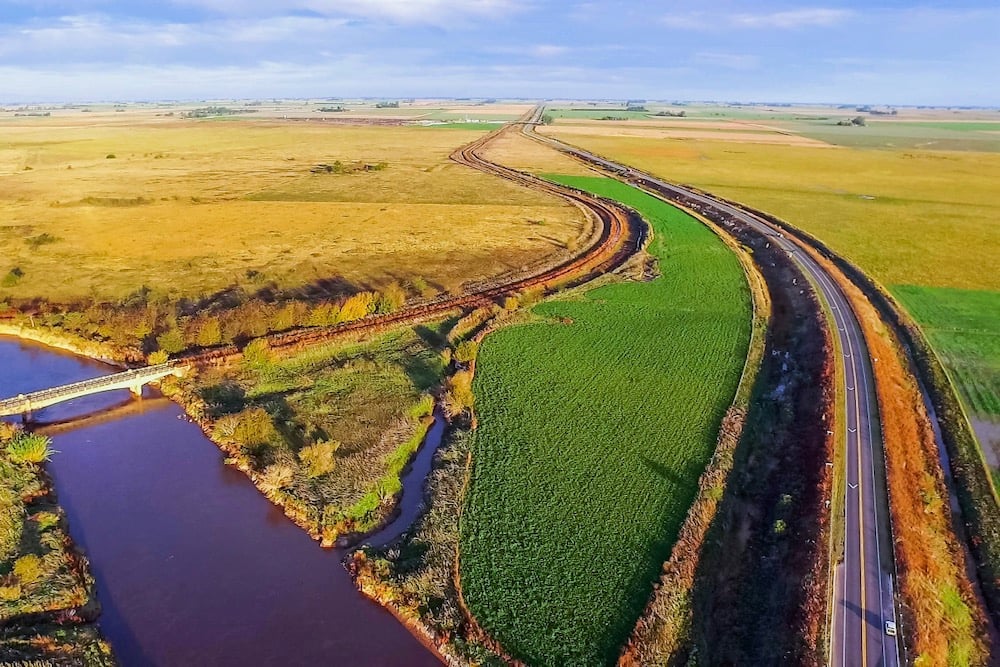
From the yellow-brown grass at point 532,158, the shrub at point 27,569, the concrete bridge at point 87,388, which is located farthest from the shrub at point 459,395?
the yellow-brown grass at point 532,158

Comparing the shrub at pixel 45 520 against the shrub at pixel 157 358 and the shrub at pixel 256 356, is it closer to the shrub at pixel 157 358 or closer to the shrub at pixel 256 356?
the shrub at pixel 157 358

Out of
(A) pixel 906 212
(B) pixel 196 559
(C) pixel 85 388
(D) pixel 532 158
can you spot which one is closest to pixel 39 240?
(C) pixel 85 388

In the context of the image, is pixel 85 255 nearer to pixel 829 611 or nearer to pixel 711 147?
pixel 829 611

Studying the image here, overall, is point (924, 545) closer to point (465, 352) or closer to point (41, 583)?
point (465, 352)

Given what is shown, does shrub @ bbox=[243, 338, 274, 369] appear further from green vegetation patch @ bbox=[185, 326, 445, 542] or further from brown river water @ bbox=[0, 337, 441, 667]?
brown river water @ bbox=[0, 337, 441, 667]

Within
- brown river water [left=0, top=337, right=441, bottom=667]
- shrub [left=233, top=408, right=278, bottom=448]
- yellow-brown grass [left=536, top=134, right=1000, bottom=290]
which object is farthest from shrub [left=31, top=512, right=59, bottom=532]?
yellow-brown grass [left=536, top=134, right=1000, bottom=290]

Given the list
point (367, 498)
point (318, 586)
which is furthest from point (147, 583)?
point (367, 498)
